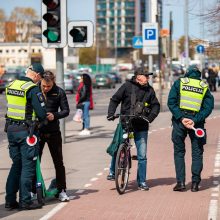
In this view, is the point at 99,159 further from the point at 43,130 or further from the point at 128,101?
the point at 43,130

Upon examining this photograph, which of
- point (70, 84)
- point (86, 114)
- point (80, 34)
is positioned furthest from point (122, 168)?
point (70, 84)

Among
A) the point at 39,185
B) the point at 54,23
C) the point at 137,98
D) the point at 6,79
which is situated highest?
the point at 54,23

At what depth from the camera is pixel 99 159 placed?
16516mm

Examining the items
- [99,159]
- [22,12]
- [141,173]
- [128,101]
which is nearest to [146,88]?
[128,101]

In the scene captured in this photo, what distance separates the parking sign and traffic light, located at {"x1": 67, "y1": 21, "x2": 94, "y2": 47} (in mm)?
10514

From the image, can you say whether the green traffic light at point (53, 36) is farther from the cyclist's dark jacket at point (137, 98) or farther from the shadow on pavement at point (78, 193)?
the shadow on pavement at point (78, 193)

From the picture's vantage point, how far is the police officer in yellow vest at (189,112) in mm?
11938

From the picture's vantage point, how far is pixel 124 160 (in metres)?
12.1

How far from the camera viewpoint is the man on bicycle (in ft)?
39.9

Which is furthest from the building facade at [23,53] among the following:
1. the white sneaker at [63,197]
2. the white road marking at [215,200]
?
the white sneaker at [63,197]

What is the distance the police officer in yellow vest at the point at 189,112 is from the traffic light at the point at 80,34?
6.09m

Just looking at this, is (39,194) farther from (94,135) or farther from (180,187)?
(94,135)

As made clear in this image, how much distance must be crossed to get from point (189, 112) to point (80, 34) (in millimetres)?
6450

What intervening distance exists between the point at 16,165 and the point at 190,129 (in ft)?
9.08
